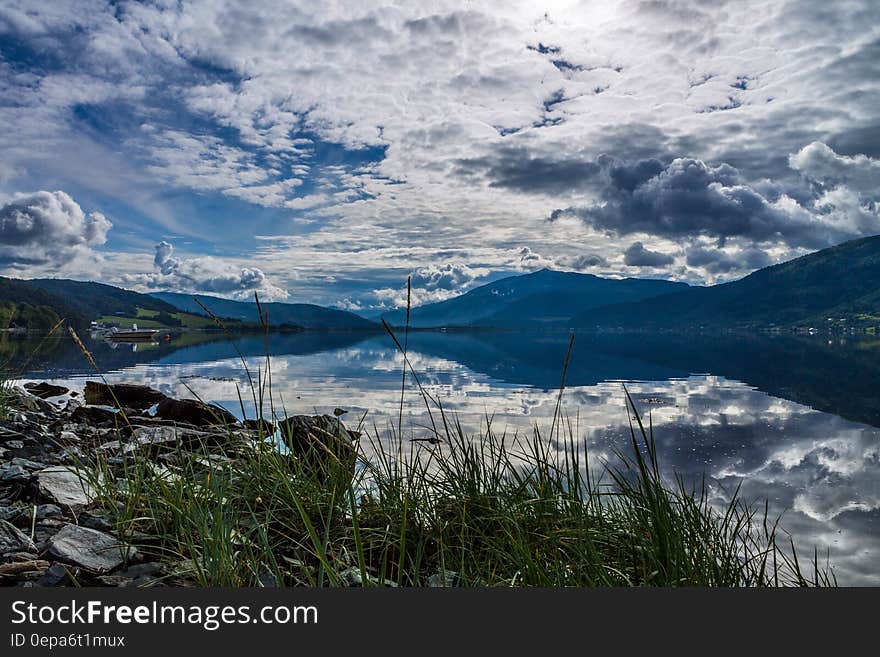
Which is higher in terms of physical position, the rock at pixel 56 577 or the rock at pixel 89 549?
the rock at pixel 89 549

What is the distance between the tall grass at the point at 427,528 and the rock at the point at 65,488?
10.3 inches

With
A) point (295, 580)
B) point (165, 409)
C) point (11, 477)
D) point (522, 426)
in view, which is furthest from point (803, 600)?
point (165, 409)

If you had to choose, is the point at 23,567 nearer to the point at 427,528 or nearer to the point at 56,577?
the point at 56,577

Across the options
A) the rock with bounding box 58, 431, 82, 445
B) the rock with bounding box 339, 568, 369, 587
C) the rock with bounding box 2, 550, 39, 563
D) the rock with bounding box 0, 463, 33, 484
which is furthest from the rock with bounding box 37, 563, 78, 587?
the rock with bounding box 58, 431, 82, 445

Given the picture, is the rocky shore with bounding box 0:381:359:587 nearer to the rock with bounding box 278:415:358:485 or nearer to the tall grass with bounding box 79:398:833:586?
the rock with bounding box 278:415:358:485

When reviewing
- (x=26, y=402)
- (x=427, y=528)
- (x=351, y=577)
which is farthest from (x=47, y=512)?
(x=26, y=402)

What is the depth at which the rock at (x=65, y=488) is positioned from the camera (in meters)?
6.37

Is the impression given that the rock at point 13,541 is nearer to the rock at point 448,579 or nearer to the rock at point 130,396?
the rock at point 448,579

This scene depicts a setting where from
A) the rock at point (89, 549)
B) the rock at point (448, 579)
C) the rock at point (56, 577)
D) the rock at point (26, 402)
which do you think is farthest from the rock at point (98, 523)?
the rock at point (26, 402)

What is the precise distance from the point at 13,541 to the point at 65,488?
168cm

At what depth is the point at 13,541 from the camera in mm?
5152

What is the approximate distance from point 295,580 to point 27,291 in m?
233

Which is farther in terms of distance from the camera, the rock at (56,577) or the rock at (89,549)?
the rock at (89,549)

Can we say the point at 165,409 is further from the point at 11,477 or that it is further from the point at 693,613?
the point at 693,613
